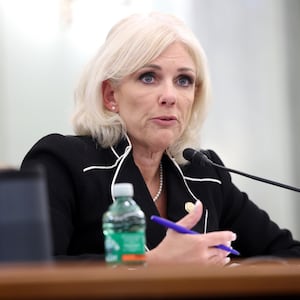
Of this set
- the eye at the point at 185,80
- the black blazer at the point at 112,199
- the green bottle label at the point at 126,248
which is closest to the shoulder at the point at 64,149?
the black blazer at the point at 112,199

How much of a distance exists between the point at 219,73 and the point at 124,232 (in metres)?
2.03

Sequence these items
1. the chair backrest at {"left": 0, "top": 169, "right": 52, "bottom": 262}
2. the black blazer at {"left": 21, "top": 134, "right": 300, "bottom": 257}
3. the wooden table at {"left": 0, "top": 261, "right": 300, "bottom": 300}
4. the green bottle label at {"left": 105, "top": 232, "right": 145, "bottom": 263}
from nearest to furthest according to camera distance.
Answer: the wooden table at {"left": 0, "top": 261, "right": 300, "bottom": 300}
the chair backrest at {"left": 0, "top": 169, "right": 52, "bottom": 262}
the green bottle label at {"left": 105, "top": 232, "right": 145, "bottom": 263}
the black blazer at {"left": 21, "top": 134, "right": 300, "bottom": 257}

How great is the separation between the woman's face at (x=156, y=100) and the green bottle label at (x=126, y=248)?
0.77m

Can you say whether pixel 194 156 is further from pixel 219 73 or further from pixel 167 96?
pixel 219 73

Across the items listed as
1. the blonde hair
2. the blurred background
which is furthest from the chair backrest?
the blurred background

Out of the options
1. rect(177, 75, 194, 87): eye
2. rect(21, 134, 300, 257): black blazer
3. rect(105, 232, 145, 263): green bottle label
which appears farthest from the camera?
rect(177, 75, 194, 87): eye

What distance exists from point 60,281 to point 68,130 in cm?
248

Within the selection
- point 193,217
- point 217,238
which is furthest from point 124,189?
point 217,238

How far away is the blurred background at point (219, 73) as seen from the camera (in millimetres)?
3057

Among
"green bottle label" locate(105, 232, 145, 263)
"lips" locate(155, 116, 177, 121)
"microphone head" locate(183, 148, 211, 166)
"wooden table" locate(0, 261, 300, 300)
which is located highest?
"lips" locate(155, 116, 177, 121)

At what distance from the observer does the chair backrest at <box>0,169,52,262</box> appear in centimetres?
86

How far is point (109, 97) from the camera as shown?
221 centimetres

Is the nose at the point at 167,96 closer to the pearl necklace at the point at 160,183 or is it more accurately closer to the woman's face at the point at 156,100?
the woman's face at the point at 156,100

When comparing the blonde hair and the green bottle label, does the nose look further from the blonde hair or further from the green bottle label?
the green bottle label
